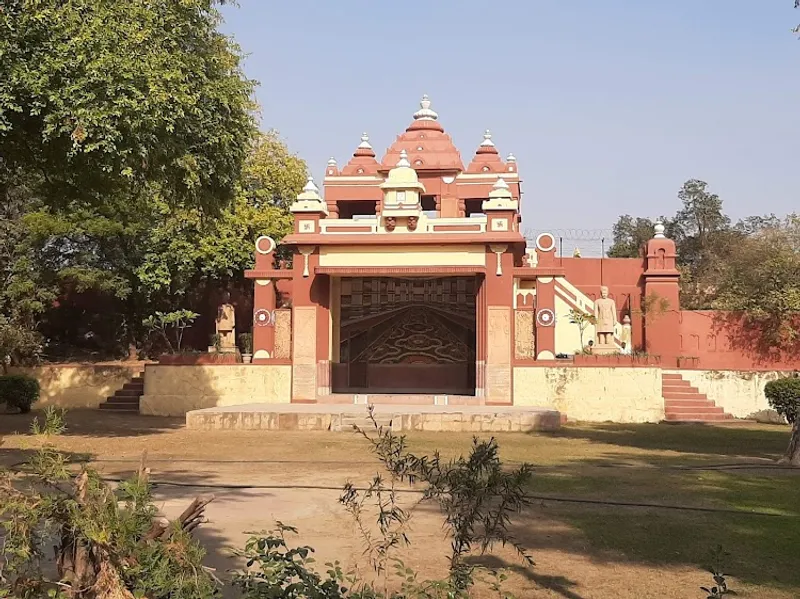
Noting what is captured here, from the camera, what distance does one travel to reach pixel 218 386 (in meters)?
20.8

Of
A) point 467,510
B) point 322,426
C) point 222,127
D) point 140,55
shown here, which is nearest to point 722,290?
point 322,426

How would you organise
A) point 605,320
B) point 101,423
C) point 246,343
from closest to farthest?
1. point 101,423
2. point 605,320
3. point 246,343

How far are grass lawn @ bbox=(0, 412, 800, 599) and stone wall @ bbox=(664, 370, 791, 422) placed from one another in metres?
2.43

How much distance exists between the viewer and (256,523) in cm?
725

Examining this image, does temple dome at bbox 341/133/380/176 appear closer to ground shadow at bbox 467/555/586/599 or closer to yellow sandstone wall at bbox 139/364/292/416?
yellow sandstone wall at bbox 139/364/292/416

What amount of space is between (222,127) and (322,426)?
21.6 ft

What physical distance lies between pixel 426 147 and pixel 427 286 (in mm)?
4610

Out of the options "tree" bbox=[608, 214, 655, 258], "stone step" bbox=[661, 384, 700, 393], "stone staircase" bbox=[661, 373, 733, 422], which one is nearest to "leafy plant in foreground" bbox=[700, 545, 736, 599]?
"stone staircase" bbox=[661, 373, 733, 422]

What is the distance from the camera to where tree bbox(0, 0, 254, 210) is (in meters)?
10.4

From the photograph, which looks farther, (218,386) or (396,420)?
(218,386)

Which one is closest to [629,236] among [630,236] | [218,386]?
[630,236]

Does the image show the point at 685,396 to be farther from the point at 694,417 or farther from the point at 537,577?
the point at 537,577

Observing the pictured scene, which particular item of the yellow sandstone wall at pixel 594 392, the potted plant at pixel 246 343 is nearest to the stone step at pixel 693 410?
the yellow sandstone wall at pixel 594 392

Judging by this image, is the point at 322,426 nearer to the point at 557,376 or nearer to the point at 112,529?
the point at 557,376
